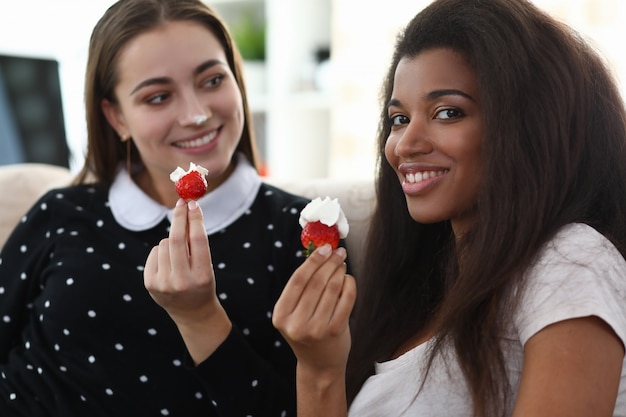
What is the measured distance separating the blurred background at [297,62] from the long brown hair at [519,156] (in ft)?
6.76

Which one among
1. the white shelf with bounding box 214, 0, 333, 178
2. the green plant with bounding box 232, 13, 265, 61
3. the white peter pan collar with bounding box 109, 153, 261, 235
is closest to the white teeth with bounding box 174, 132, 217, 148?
the white peter pan collar with bounding box 109, 153, 261, 235

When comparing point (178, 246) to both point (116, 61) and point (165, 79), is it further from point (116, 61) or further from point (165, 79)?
point (116, 61)

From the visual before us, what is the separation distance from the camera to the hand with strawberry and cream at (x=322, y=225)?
111cm

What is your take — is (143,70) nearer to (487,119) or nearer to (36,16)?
(487,119)

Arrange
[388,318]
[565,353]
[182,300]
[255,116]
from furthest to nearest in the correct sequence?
[255,116] < [388,318] < [182,300] < [565,353]

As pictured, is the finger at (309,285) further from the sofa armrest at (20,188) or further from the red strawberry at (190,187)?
the sofa armrest at (20,188)

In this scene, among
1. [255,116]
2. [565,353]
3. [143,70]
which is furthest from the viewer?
[255,116]

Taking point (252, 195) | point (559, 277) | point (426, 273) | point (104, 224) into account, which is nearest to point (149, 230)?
point (104, 224)

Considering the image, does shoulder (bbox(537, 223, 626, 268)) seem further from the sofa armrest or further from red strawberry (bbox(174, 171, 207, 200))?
the sofa armrest

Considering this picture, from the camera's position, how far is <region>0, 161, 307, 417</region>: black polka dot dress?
1511 millimetres

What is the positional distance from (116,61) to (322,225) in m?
0.80

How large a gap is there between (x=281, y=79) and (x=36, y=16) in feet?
→ 4.24

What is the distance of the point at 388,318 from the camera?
56.1 inches

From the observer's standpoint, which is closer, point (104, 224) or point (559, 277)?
point (559, 277)
